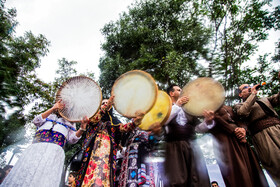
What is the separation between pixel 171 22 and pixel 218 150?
25.4ft

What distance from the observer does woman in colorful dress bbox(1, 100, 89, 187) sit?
1771 mm

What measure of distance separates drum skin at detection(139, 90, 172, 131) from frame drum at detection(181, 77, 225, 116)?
0.23 metres

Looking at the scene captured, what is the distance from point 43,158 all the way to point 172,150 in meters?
1.60

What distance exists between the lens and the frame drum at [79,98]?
215 cm

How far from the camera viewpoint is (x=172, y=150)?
1.94 meters

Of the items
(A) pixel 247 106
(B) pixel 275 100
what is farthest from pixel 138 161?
(B) pixel 275 100

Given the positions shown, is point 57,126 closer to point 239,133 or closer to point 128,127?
point 128,127

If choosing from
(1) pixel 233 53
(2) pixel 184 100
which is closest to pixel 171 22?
(1) pixel 233 53

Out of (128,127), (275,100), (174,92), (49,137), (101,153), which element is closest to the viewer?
(101,153)

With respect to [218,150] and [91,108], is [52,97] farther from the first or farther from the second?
[218,150]

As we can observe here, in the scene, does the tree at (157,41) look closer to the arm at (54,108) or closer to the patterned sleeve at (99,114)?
the patterned sleeve at (99,114)

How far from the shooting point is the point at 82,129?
87.4 inches

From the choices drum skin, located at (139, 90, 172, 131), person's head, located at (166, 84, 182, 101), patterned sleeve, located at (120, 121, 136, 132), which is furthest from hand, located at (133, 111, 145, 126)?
person's head, located at (166, 84, 182, 101)

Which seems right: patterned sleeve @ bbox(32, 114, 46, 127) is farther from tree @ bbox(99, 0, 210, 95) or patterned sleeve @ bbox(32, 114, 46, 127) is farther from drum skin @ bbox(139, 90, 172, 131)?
tree @ bbox(99, 0, 210, 95)
